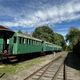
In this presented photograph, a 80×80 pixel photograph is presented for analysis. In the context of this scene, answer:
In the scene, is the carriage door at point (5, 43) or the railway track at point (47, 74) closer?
the railway track at point (47, 74)

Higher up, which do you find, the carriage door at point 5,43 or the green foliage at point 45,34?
the green foliage at point 45,34

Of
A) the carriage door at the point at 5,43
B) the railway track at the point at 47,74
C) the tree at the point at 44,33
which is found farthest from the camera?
the tree at the point at 44,33

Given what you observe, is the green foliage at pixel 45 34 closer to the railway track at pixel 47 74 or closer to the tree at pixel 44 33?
the tree at pixel 44 33

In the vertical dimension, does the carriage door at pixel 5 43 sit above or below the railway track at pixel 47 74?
above

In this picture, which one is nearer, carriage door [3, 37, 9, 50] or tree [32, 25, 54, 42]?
carriage door [3, 37, 9, 50]

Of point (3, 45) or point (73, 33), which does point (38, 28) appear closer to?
point (73, 33)

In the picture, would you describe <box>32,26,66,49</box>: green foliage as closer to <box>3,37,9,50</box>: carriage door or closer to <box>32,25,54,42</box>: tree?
<box>32,25,54,42</box>: tree

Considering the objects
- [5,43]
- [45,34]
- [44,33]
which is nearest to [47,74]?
[5,43]

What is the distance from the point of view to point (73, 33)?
329 feet

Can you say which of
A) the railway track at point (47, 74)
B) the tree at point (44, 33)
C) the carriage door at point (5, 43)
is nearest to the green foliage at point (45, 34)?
the tree at point (44, 33)

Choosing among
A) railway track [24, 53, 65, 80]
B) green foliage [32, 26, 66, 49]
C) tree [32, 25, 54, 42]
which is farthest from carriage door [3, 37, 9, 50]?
green foliage [32, 26, 66, 49]

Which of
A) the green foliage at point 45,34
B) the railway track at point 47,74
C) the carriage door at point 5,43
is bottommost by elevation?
the railway track at point 47,74

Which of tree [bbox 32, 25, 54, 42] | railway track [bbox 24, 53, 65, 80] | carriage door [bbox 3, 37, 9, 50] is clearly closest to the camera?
railway track [bbox 24, 53, 65, 80]

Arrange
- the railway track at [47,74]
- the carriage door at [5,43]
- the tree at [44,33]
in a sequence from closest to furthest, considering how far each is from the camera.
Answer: the railway track at [47,74] < the carriage door at [5,43] < the tree at [44,33]
